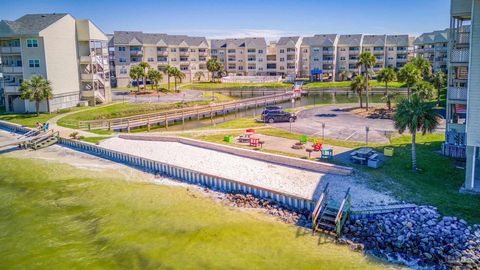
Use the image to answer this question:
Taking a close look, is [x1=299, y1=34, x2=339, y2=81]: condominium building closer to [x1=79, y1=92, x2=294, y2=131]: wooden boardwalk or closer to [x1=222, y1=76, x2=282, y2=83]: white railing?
[x1=222, y1=76, x2=282, y2=83]: white railing

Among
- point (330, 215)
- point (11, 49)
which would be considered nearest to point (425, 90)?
point (330, 215)

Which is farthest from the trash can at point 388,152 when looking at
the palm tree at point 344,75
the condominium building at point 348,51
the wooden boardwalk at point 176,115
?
the condominium building at point 348,51

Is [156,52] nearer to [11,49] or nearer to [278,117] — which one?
[11,49]

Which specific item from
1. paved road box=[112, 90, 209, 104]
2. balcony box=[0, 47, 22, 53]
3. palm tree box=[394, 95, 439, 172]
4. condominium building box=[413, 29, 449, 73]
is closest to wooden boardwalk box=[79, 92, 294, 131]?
paved road box=[112, 90, 209, 104]

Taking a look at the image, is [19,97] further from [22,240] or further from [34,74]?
[22,240]

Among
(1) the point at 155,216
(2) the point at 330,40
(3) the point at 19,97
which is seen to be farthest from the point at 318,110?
(2) the point at 330,40

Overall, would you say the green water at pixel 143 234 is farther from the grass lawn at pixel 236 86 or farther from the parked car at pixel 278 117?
the grass lawn at pixel 236 86
